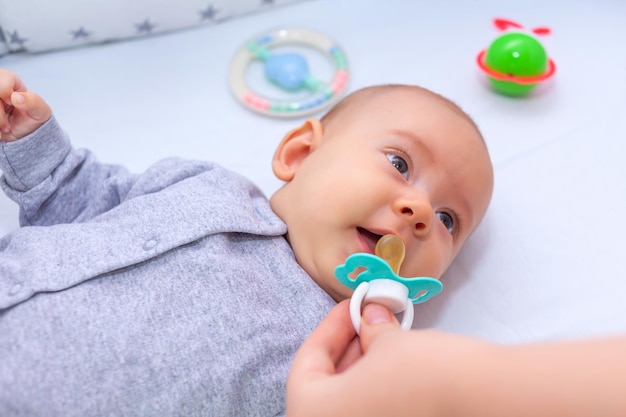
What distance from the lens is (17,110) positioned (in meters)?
1.13

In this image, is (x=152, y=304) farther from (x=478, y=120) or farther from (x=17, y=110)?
(x=478, y=120)

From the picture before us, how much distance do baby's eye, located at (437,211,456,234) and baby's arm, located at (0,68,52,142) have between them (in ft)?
2.37

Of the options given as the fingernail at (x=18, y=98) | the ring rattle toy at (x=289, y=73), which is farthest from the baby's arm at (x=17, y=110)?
the ring rattle toy at (x=289, y=73)

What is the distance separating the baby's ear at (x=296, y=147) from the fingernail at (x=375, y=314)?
0.43 m

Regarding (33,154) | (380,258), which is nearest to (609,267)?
(380,258)

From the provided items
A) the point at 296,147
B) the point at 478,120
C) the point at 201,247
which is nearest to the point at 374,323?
the point at 201,247

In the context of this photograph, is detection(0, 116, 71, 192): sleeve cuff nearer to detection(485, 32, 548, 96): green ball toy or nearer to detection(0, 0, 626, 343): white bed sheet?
detection(0, 0, 626, 343): white bed sheet

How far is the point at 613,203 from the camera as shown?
4.42 feet

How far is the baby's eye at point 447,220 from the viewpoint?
1.12m

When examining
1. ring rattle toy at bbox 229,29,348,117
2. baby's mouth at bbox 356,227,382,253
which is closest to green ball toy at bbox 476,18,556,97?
ring rattle toy at bbox 229,29,348,117

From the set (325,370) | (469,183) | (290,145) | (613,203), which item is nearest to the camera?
(325,370)

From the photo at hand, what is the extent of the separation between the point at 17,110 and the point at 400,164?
0.68 metres

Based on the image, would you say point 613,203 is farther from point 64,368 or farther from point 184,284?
point 64,368

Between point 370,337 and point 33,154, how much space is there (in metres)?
0.74
